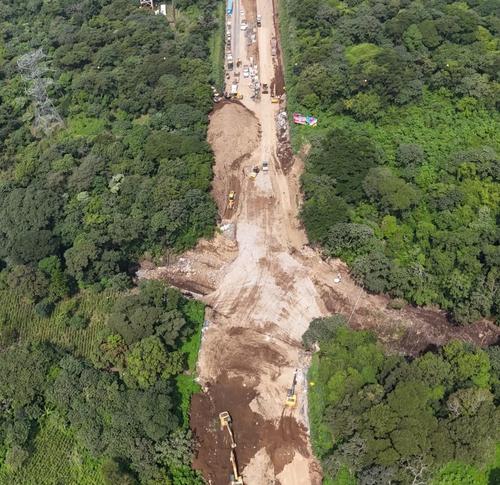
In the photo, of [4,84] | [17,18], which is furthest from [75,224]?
[17,18]

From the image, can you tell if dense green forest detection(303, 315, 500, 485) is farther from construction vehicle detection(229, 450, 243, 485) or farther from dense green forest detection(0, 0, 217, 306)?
dense green forest detection(0, 0, 217, 306)

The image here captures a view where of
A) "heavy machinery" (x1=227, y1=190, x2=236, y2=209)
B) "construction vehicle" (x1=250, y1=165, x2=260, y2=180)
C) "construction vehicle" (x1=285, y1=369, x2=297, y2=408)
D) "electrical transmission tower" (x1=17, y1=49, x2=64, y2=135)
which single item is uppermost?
"electrical transmission tower" (x1=17, y1=49, x2=64, y2=135)

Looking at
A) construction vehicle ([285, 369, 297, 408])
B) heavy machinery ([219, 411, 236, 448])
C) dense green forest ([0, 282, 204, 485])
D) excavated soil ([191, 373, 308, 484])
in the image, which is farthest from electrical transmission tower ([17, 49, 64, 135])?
construction vehicle ([285, 369, 297, 408])

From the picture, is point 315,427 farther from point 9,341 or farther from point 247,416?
point 9,341

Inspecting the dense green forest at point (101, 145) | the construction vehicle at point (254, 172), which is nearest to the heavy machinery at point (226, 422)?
the dense green forest at point (101, 145)

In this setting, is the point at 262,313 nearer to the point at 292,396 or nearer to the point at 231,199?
the point at 292,396

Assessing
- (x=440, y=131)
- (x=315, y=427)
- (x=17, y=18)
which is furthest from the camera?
(x=17, y=18)
